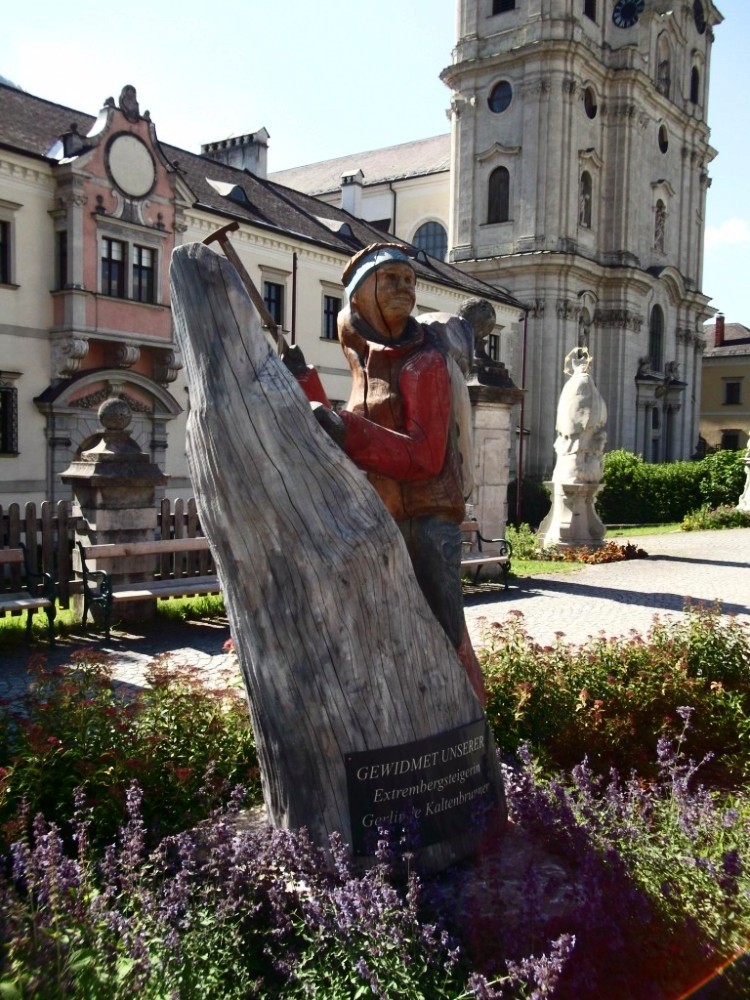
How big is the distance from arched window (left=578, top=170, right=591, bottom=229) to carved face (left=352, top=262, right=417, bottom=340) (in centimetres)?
3927

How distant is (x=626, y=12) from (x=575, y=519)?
112 feet

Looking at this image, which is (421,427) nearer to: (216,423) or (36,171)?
(216,423)

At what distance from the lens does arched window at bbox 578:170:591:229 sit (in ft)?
133

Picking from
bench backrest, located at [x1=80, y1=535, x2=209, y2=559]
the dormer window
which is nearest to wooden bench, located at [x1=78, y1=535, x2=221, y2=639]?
bench backrest, located at [x1=80, y1=535, x2=209, y2=559]

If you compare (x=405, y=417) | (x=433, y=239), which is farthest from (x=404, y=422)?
(x=433, y=239)

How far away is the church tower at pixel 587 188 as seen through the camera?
Answer: 38.0 meters

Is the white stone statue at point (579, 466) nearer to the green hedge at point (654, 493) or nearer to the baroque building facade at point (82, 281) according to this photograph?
the baroque building facade at point (82, 281)

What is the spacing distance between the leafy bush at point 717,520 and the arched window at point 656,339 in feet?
70.9

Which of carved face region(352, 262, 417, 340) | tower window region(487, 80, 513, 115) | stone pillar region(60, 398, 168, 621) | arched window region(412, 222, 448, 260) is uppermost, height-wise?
tower window region(487, 80, 513, 115)

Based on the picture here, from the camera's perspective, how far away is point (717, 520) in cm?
2412

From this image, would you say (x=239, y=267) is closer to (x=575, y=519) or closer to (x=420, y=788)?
(x=420, y=788)

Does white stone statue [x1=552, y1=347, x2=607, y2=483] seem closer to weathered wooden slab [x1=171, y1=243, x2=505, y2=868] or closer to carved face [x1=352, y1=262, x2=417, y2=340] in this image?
carved face [x1=352, y1=262, x2=417, y2=340]

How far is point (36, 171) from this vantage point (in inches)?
766

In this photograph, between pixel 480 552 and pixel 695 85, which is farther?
pixel 695 85
